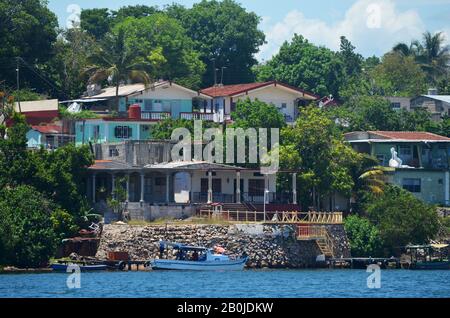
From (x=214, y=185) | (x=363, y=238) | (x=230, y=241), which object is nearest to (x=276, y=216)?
(x=230, y=241)

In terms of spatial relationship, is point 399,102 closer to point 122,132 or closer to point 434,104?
point 434,104

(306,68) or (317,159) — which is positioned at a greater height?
(306,68)

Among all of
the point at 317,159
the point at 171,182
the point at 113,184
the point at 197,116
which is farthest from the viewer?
the point at 197,116

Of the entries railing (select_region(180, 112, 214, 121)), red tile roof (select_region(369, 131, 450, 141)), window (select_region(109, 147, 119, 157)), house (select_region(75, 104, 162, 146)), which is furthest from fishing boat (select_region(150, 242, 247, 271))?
red tile roof (select_region(369, 131, 450, 141))

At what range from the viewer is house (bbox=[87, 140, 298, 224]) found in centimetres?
8000

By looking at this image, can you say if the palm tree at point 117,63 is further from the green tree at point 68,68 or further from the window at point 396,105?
the window at point 396,105

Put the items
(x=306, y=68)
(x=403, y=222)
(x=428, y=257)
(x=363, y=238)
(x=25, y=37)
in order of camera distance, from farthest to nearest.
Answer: (x=306, y=68)
(x=25, y=37)
(x=428, y=257)
(x=403, y=222)
(x=363, y=238)

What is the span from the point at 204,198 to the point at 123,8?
44.9 metres

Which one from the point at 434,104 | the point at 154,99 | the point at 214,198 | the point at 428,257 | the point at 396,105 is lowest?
the point at 428,257

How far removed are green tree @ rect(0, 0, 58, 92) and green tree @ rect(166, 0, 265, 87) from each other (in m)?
16.1

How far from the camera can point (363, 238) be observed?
3155 inches

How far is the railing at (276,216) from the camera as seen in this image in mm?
77625

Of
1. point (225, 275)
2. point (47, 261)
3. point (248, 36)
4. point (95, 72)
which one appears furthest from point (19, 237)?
point (248, 36)

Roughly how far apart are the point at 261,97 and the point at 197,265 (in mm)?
27984
